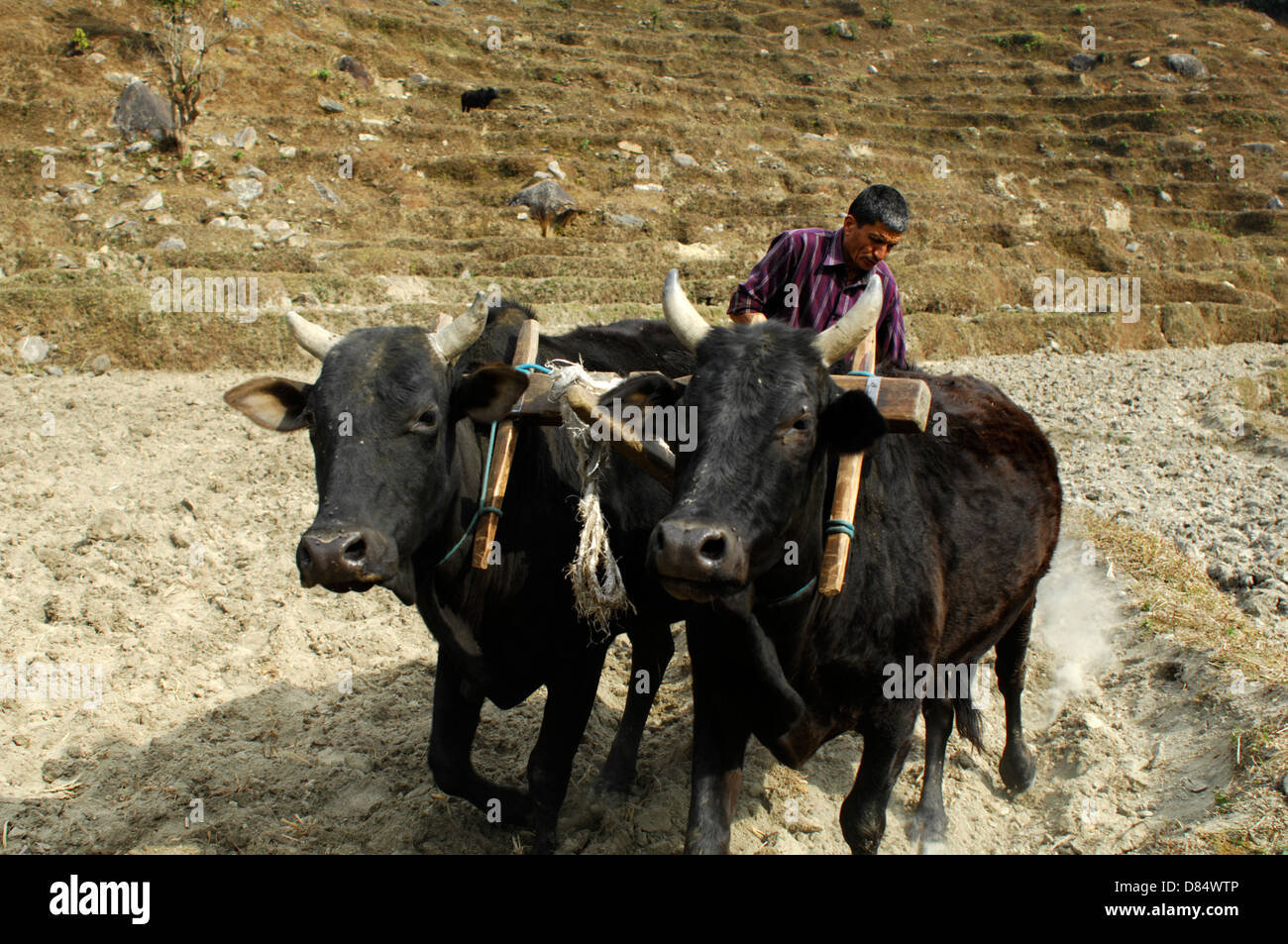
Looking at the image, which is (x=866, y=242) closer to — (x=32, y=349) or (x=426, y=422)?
(x=426, y=422)

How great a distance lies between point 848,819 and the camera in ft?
11.7

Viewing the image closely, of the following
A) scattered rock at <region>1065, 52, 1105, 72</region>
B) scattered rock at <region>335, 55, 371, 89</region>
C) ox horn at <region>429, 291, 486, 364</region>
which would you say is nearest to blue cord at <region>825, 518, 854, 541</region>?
ox horn at <region>429, 291, 486, 364</region>

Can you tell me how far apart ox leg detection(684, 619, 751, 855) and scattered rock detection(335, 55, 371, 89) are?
766 inches

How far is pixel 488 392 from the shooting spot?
341cm

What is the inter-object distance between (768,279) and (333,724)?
2.94 m

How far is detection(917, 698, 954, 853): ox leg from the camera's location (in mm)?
4469

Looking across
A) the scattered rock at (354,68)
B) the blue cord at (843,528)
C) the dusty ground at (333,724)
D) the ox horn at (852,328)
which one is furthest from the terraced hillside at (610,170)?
the blue cord at (843,528)

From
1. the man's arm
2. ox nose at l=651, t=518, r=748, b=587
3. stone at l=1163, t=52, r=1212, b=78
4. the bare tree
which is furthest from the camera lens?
stone at l=1163, t=52, r=1212, b=78

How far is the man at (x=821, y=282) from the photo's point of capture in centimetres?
419

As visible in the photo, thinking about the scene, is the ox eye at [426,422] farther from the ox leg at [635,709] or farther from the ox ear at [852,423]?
the ox leg at [635,709]

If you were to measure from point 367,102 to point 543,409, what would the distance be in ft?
59.1

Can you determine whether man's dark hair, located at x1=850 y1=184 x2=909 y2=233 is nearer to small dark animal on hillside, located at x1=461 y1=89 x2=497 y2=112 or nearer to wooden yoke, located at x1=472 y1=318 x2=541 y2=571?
wooden yoke, located at x1=472 y1=318 x2=541 y2=571
